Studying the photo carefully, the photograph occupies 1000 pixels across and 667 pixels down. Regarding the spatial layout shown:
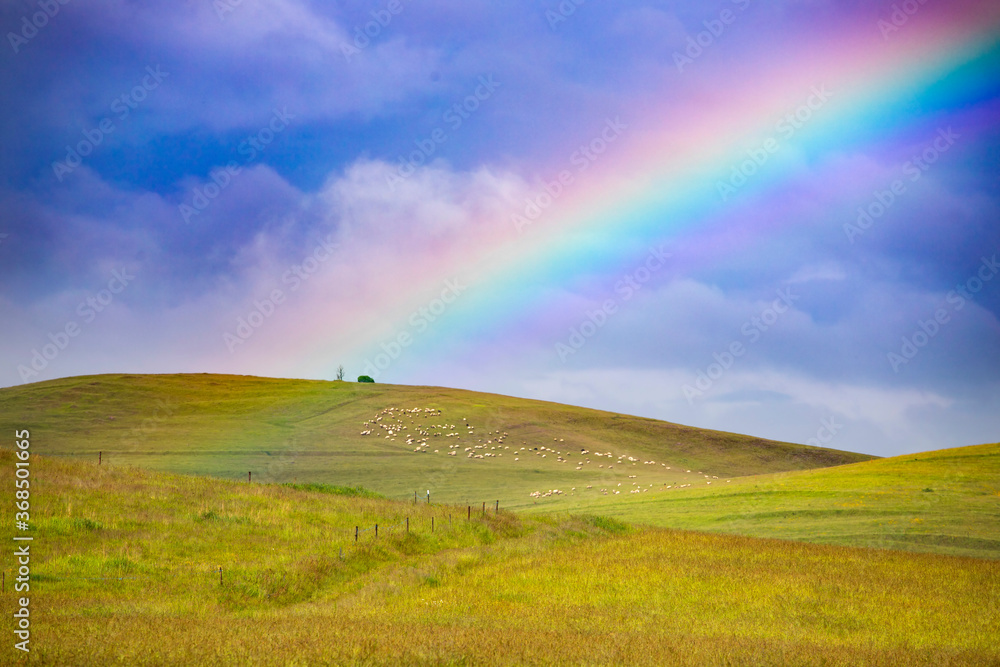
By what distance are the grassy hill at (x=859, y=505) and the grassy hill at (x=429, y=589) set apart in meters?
4.68

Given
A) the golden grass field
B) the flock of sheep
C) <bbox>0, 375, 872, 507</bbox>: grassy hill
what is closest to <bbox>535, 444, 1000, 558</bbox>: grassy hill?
the golden grass field

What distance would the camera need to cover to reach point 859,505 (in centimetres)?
3769

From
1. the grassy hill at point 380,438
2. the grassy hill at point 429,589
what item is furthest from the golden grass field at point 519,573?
the grassy hill at point 380,438

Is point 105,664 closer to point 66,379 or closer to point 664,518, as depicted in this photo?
point 664,518

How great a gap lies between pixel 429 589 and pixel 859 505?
2760 cm

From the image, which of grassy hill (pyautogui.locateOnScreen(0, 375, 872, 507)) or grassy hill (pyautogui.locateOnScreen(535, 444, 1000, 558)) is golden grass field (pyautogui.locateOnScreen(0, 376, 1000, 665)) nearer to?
grassy hill (pyautogui.locateOnScreen(535, 444, 1000, 558))

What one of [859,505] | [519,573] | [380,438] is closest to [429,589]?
[519,573]

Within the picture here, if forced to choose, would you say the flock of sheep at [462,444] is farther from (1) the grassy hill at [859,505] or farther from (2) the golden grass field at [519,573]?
(2) the golden grass field at [519,573]

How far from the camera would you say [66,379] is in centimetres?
9606

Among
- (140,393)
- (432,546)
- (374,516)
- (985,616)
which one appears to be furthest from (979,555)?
(140,393)

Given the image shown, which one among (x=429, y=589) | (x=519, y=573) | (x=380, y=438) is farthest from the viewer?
(x=380, y=438)

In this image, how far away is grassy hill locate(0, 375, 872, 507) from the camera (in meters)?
57.3

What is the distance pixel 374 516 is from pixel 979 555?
22.9m

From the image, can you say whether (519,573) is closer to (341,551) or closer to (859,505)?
(341,551)
